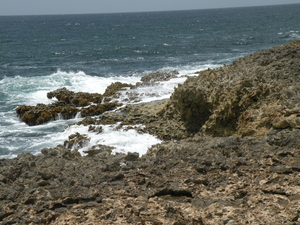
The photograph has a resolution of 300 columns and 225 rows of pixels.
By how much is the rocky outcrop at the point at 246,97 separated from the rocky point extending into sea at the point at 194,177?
0.05 metres

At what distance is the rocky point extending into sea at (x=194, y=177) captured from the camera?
256 inches

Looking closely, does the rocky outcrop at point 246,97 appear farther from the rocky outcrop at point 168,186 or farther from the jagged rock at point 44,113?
the jagged rock at point 44,113

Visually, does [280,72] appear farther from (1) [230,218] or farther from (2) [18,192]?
(2) [18,192]

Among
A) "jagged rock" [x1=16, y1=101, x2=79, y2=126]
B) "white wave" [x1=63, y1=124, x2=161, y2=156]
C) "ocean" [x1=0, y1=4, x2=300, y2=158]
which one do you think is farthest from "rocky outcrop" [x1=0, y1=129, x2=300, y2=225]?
"jagged rock" [x1=16, y1=101, x2=79, y2=126]

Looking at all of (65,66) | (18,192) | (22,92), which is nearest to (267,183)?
(18,192)

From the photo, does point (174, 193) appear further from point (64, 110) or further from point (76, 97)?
point (76, 97)

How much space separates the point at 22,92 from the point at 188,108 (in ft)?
59.1

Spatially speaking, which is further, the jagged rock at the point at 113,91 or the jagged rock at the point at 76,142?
the jagged rock at the point at 113,91

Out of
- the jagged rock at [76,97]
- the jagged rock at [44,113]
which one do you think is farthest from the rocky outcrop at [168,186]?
the jagged rock at [76,97]

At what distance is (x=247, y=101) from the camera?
14297mm

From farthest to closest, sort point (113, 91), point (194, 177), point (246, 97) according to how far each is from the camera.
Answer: point (113, 91), point (246, 97), point (194, 177)

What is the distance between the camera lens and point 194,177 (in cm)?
794

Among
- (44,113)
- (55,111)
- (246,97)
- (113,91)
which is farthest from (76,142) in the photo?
(113,91)

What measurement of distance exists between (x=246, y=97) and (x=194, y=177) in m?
7.41
